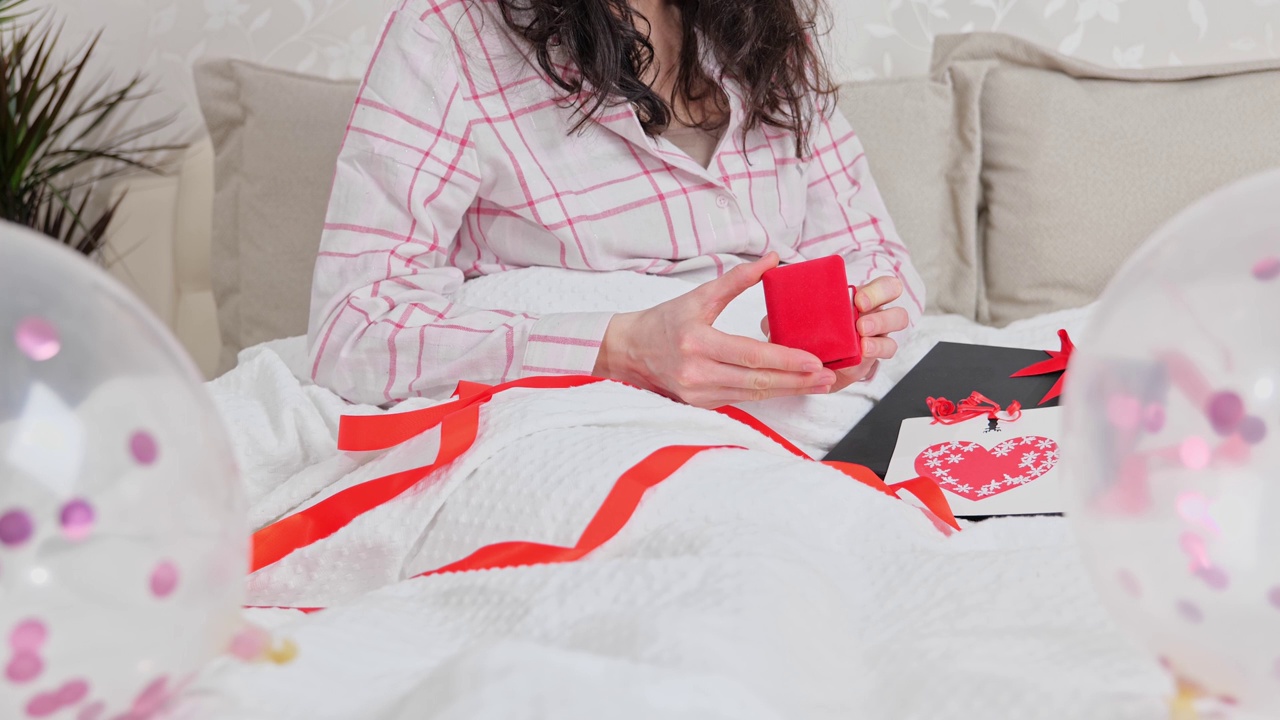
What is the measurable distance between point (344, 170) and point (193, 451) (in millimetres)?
694

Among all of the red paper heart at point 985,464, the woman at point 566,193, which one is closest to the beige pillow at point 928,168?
the woman at point 566,193

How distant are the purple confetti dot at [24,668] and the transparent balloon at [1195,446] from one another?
46cm

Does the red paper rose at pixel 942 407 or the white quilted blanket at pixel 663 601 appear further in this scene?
the red paper rose at pixel 942 407

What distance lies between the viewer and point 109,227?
1.93 m

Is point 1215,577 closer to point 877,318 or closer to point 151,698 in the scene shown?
point 151,698

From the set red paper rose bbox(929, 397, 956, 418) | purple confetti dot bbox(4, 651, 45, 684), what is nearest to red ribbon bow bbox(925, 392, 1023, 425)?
red paper rose bbox(929, 397, 956, 418)

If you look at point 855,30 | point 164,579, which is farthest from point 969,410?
point 855,30

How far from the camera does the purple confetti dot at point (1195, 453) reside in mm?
446

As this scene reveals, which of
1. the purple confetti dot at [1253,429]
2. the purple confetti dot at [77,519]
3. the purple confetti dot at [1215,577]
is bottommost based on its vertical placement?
the purple confetti dot at [1215,577]

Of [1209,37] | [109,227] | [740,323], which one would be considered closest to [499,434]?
[740,323]

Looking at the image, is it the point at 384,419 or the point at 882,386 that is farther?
the point at 882,386

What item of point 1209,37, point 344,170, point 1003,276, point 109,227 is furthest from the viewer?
point 109,227

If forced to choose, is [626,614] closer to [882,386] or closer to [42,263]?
[42,263]

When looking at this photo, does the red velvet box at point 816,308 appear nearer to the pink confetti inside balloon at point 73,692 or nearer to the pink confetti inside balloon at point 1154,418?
the pink confetti inside balloon at point 1154,418
